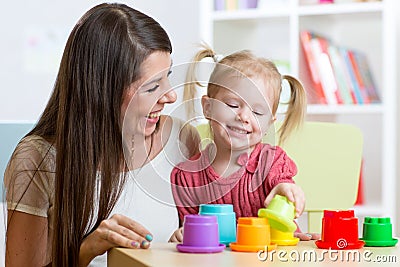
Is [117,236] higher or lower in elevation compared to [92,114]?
lower

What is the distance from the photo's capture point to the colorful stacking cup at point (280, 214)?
0.97 m

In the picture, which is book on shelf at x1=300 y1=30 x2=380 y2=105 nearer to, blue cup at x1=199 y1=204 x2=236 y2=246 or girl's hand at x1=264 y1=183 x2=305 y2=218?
girl's hand at x1=264 y1=183 x2=305 y2=218

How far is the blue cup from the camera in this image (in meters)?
1.00

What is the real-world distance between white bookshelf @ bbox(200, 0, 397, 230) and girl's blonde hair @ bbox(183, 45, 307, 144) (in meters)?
1.34

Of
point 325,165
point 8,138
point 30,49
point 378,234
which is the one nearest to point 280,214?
point 378,234

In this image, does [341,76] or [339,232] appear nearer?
[339,232]

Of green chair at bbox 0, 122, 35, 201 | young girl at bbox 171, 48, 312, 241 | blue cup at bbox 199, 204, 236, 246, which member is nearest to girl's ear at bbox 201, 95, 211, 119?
young girl at bbox 171, 48, 312, 241

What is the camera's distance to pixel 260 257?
896 millimetres

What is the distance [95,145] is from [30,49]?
0.84m

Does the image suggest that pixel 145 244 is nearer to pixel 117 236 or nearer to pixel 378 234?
pixel 117 236

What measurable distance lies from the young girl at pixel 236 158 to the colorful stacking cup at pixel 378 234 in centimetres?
9

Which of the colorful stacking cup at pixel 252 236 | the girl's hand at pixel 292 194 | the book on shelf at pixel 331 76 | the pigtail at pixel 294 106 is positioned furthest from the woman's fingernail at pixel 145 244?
the book on shelf at pixel 331 76

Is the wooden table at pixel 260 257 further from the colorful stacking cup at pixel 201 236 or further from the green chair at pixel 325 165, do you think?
the green chair at pixel 325 165

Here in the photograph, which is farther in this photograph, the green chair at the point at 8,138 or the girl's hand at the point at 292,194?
the green chair at the point at 8,138
